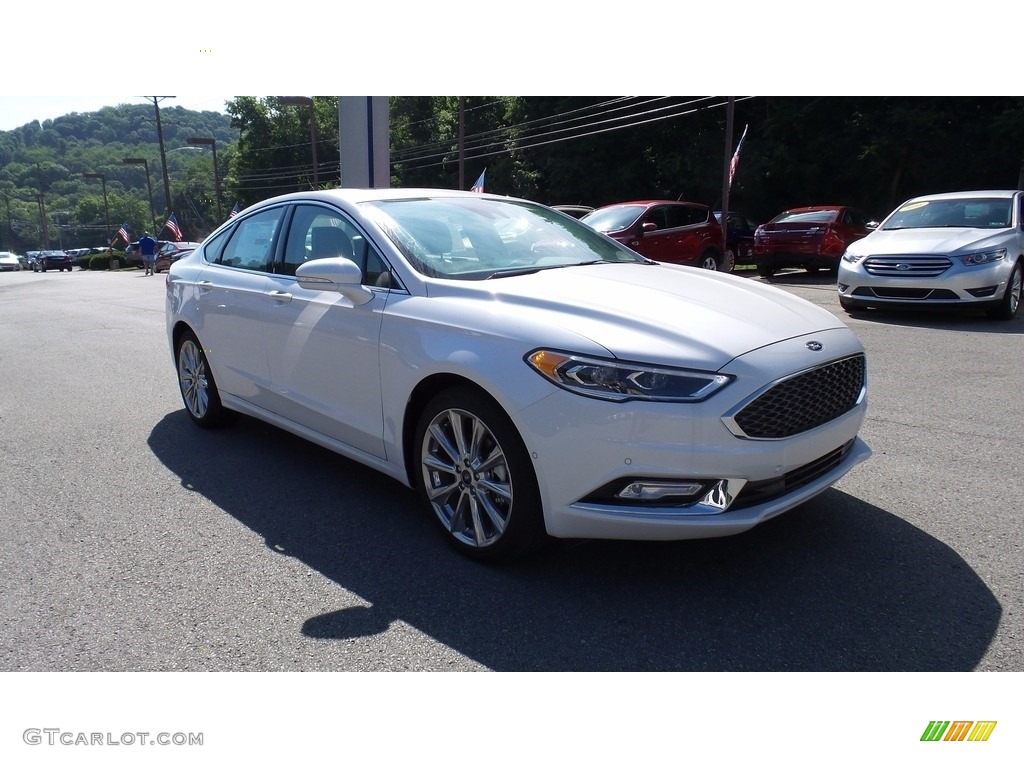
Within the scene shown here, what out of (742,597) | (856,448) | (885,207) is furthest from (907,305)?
(885,207)

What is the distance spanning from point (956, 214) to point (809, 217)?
18.9 ft

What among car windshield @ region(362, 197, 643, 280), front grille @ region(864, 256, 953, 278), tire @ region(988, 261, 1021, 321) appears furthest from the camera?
tire @ region(988, 261, 1021, 321)

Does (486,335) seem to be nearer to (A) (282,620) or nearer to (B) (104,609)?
(A) (282,620)

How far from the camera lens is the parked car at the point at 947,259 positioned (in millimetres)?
9961

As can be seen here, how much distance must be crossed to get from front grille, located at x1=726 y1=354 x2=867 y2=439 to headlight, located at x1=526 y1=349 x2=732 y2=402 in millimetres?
161

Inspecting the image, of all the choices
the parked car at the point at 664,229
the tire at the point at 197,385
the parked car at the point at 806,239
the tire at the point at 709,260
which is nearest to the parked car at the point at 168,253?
the parked car at the point at 664,229

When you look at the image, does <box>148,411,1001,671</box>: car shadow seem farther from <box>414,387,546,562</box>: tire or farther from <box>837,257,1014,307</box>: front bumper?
<box>837,257,1014,307</box>: front bumper

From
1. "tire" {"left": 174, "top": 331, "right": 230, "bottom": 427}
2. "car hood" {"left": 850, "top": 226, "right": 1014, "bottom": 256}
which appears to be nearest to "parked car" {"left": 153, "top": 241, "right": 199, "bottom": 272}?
"car hood" {"left": 850, "top": 226, "right": 1014, "bottom": 256}

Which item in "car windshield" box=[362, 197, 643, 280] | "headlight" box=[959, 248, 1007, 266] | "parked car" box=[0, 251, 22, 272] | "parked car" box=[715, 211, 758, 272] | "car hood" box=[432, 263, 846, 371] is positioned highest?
"car windshield" box=[362, 197, 643, 280]

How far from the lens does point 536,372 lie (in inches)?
124

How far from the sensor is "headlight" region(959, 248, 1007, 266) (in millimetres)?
9961

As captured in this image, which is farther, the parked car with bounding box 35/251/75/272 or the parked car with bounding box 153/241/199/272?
the parked car with bounding box 35/251/75/272

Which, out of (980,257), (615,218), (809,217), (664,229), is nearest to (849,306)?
(980,257)

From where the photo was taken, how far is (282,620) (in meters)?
3.16
